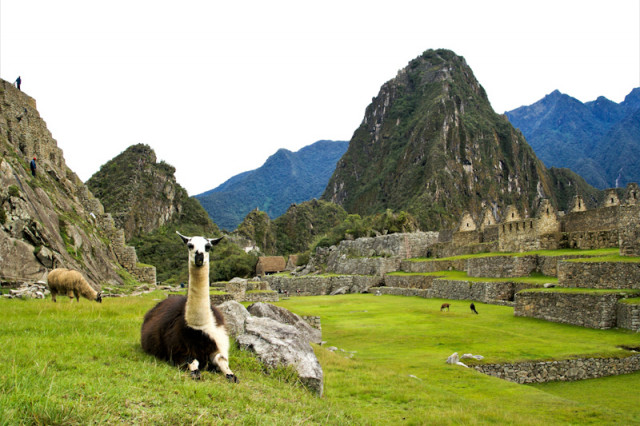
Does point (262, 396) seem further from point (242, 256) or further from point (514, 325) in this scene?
point (242, 256)

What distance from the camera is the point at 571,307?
15125 mm

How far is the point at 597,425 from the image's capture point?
7004 mm

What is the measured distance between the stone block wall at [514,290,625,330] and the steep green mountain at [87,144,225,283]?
51271 mm

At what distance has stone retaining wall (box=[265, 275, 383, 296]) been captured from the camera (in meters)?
38.9

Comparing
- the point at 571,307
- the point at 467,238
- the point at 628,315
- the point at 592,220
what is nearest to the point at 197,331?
the point at 628,315

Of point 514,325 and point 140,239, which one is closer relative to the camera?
point 514,325

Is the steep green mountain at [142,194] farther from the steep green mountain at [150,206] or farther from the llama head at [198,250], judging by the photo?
the llama head at [198,250]

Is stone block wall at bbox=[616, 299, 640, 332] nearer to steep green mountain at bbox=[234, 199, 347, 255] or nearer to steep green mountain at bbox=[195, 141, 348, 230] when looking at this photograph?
steep green mountain at bbox=[234, 199, 347, 255]

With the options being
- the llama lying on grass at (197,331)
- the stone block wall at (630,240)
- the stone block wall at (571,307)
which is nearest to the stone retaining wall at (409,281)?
the stone block wall at (571,307)

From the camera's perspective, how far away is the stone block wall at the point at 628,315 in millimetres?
13039

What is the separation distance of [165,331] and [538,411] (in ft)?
20.7

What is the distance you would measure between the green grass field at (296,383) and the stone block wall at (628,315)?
13.2 inches

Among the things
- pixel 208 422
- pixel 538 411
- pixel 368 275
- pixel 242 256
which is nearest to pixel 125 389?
pixel 208 422

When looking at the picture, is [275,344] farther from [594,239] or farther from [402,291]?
[402,291]
